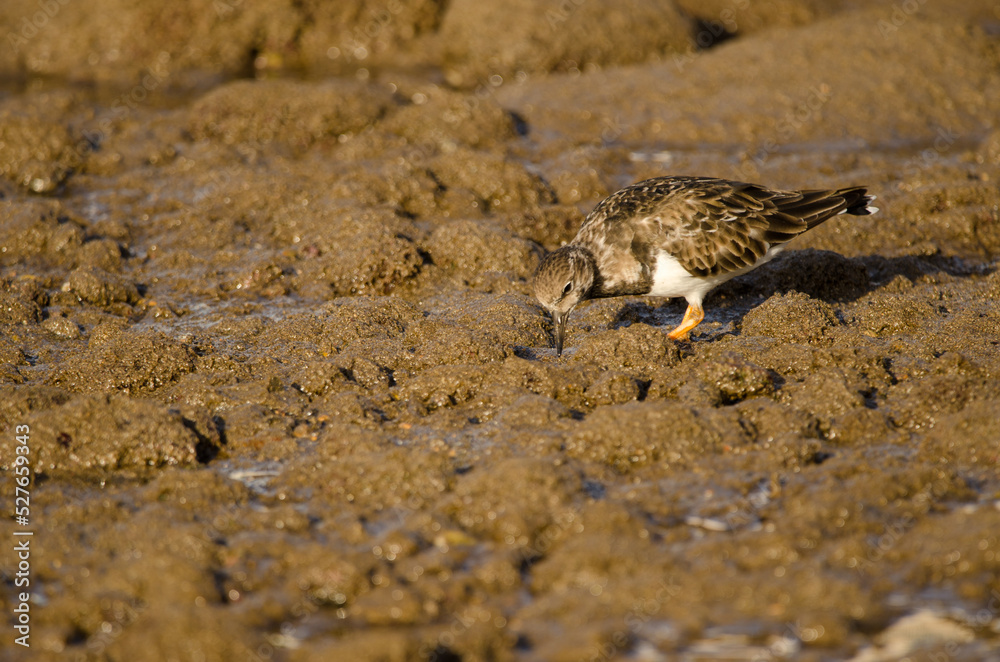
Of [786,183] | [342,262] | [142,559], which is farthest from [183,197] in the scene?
[786,183]

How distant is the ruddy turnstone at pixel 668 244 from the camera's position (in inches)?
238

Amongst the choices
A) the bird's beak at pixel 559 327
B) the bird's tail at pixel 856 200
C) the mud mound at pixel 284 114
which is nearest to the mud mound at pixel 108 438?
the bird's beak at pixel 559 327

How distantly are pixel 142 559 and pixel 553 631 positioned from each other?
1902 mm

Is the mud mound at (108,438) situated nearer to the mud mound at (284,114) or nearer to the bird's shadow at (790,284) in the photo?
the bird's shadow at (790,284)

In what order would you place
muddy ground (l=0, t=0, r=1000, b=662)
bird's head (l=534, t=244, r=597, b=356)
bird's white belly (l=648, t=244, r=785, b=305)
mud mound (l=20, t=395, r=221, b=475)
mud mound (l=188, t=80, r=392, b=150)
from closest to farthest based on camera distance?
muddy ground (l=0, t=0, r=1000, b=662) < mud mound (l=20, t=395, r=221, b=475) < bird's head (l=534, t=244, r=597, b=356) < bird's white belly (l=648, t=244, r=785, b=305) < mud mound (l=188, t=80, r=392, b=150)

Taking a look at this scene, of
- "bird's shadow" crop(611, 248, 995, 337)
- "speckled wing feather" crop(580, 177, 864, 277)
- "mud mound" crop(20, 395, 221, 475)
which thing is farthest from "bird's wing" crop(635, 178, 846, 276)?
"mud mound" crop(20, 395, 221, 475)

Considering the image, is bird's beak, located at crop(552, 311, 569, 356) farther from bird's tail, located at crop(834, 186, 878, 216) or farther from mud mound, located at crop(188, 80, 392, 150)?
mud mound, located at crop(188, 80, 392, 150)

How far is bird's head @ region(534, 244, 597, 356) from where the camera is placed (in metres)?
5.89

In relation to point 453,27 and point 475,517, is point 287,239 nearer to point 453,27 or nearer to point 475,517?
point 475,517

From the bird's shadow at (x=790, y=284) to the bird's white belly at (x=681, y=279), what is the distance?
61 centimetres

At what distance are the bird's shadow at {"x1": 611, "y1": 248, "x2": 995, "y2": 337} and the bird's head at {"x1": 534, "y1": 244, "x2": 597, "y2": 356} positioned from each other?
3.32 feet

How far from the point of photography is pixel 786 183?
8.95 metres

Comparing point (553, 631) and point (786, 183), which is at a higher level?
point (786, 183)

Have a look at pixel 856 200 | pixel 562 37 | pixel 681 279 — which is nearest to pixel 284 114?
pixel 562 37
